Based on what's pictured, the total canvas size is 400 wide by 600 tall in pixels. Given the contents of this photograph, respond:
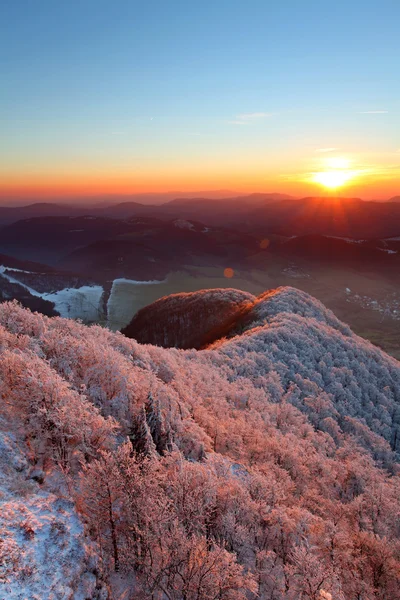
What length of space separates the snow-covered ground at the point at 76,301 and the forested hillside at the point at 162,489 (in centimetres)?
12578

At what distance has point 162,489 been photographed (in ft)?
45.9

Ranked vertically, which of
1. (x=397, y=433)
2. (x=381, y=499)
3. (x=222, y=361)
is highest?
(x=222, y=361)

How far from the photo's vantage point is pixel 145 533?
1249cm

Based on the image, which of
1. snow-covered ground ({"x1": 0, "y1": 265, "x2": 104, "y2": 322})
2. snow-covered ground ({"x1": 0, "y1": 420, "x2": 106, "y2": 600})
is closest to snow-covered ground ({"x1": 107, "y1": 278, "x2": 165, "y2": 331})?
snow-covered ground ({"x1": 0, "y1": 265, "x2": 104, "y2": 322})

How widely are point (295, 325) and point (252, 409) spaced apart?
2456 centimetres

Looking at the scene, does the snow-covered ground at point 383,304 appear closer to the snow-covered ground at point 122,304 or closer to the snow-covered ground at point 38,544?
the snow-covered ground at point 122,304

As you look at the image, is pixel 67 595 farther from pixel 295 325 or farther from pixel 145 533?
pixel 295 325

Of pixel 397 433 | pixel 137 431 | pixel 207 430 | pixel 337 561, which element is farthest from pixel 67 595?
pixel 397 433

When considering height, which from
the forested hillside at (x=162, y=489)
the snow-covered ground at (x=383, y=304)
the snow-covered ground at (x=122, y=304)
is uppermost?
the forested hillside at (x=162, y=489)

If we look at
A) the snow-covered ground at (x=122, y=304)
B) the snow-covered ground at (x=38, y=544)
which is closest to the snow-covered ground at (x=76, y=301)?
the snow-covered ground at (x=122, y=304)

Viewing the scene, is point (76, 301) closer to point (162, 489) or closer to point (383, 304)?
point (162, 489)

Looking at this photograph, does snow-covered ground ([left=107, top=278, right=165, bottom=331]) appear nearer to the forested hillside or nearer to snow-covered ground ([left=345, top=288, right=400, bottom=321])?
the forested hillside

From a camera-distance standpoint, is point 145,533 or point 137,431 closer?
point 145,533

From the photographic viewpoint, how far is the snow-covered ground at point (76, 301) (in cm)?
15012
